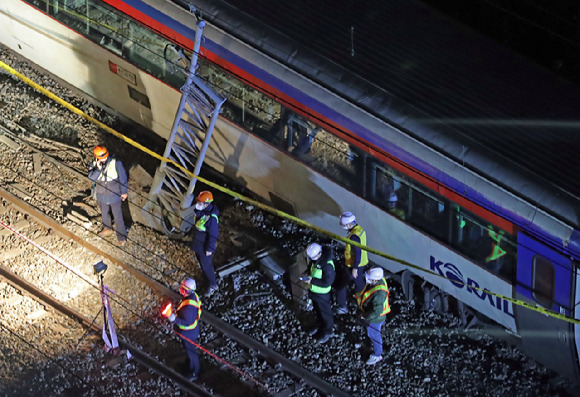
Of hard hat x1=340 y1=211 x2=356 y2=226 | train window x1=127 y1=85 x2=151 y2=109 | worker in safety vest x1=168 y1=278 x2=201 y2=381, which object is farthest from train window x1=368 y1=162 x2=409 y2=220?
train window x1=127 y1=85 x2=151 y2=109

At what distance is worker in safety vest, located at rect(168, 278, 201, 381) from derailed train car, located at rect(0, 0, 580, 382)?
258 cm

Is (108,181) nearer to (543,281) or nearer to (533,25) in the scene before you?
(543,281)

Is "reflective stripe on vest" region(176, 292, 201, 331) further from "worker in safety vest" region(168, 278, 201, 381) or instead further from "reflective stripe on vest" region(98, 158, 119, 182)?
"reflective stripe on vest" region(98, 158, 119, 182)

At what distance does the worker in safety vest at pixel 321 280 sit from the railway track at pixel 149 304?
0.68m

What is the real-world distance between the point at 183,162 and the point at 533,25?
649 centimetres

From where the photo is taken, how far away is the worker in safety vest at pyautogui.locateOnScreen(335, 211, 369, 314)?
1184 cm

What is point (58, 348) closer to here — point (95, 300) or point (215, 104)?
point (95, 300)

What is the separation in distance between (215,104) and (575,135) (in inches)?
178

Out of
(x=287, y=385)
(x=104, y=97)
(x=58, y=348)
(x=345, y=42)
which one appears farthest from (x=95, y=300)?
(x=345, y=42)

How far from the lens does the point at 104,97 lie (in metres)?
14.8

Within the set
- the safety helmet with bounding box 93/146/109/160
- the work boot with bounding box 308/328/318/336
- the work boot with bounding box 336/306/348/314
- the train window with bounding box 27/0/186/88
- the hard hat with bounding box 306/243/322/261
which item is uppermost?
the train window with bounding box 27/0/186/88

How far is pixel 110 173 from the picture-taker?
41.4 feet

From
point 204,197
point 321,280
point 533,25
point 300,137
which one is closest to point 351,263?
point 321,280

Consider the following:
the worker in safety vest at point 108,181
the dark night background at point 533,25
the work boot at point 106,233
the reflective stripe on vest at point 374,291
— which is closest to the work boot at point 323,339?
the reflective stripe on vest at point 374,291
